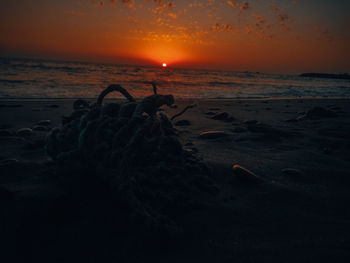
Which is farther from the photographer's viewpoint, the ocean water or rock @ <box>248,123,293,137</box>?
the ocean water

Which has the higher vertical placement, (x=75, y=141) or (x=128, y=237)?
(x=75, y=141)

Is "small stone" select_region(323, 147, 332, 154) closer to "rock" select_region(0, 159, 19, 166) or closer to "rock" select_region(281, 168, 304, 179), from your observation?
"rock" select_region(281, 168, 304, 179)

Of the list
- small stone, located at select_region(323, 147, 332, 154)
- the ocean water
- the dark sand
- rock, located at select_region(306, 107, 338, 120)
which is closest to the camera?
the dark sand

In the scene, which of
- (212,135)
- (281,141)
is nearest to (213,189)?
(212,135)

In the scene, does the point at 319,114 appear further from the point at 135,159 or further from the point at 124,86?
the point at 124,86

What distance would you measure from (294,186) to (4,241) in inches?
90.0

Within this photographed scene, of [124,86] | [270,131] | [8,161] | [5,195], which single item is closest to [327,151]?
[270,131]

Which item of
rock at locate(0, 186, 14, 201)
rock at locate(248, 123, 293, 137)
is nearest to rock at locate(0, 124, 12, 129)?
rock at locate(0, 186, 14, 201)

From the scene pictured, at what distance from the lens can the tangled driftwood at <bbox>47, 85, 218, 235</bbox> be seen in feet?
4.42

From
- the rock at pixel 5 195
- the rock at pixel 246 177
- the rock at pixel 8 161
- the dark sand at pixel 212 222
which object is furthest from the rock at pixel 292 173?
the rock at pixel 8 161

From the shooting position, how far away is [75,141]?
5.82ft

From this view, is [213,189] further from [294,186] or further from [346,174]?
[346,174]

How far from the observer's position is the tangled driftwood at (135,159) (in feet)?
4.42

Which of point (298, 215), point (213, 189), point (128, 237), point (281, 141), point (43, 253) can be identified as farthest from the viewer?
point (281, 141)
